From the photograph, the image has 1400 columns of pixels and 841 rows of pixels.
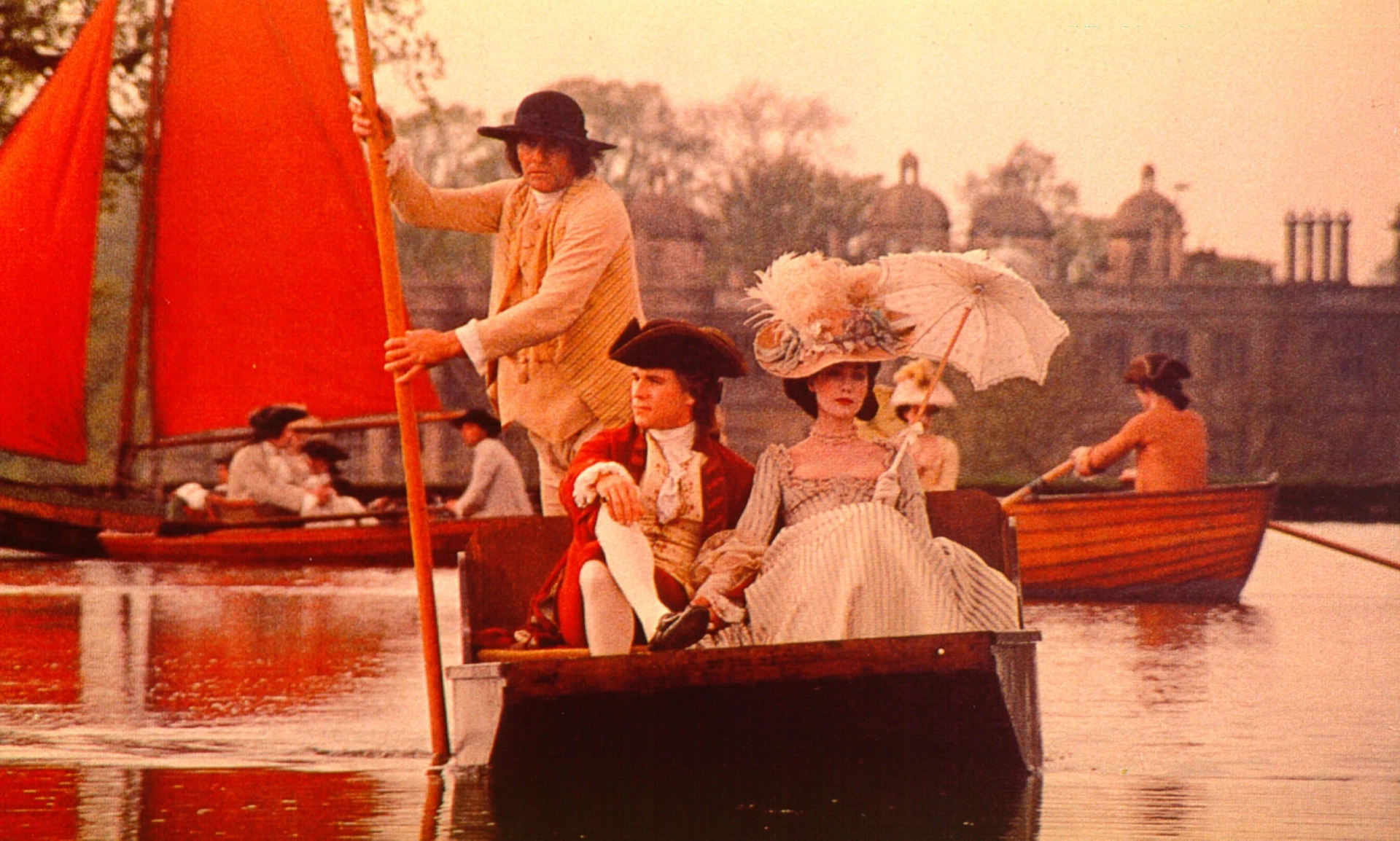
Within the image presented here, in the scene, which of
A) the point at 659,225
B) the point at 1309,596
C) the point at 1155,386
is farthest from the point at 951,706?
the point at 659,225

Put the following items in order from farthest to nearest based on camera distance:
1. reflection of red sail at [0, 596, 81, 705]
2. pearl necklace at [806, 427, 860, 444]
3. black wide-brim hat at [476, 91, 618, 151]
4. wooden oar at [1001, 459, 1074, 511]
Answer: wooden oar at [1001, 459, 1074, 511] < reflection of red sail at [0, 596, 81, 705] < black wide-brim hat at [476, 91, 618, 151] < pearl necklace at [806, 427, 860, 444]

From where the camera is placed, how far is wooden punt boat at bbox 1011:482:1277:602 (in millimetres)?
15164

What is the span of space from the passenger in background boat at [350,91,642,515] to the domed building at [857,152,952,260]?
72.3m

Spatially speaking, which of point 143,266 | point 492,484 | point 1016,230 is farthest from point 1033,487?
point 1016,230

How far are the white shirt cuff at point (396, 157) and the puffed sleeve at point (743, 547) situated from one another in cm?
142

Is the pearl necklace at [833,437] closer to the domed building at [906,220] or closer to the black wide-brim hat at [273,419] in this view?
the black wide-brim hat at [273,419]

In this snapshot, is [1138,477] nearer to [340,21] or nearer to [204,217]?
[204,217]

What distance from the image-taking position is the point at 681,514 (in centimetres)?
696

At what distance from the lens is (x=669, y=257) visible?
241 feet

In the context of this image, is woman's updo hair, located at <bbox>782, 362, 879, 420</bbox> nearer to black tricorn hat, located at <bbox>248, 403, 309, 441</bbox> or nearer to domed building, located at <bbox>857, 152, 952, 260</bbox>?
black tricorn hat, located at <bbox>248, 403, 309, 441</bbox>

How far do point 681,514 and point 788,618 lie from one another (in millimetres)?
441

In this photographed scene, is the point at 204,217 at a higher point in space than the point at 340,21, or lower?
lower

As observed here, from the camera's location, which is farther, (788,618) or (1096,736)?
(1096,736)

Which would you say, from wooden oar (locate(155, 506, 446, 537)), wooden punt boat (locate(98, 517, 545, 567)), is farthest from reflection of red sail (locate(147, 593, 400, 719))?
wooden punt boat (locate(98, 517, 545, 567))
